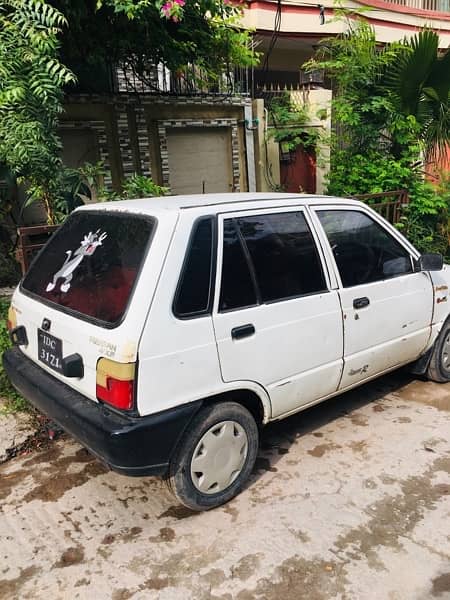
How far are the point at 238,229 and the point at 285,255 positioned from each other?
0.38m

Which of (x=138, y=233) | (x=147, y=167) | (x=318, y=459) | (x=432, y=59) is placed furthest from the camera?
(x=147, y=167)

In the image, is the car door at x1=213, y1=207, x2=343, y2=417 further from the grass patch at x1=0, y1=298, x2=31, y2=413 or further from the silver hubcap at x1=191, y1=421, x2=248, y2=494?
the grass patch at x1=0, y1=298, x2=31, y2=413

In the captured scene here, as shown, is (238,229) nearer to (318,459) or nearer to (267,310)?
(267,310)

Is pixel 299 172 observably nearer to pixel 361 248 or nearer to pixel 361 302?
pixel 361 248

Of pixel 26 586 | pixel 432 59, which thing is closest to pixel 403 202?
pixel 432 59

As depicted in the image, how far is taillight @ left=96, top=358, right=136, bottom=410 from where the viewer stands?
221 centimetres

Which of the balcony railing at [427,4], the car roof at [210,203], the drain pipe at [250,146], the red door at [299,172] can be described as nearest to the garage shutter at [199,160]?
the drain pipe at [250,146]

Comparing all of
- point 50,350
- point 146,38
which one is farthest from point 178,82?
point 50,350

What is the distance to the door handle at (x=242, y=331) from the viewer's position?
100 inches

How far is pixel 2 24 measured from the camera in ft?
14.2

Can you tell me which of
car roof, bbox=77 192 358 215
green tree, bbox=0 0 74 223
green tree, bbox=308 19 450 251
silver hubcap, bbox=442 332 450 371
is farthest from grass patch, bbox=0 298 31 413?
green tree, bbox=308 19 450 251

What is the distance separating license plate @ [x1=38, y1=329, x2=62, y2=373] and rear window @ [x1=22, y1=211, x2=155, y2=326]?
0.19m

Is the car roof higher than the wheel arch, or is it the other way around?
the car roof

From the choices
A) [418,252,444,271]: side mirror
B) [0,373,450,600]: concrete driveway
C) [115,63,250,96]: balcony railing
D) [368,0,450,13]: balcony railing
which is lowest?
[0,373,450,600]: concrete driveway
